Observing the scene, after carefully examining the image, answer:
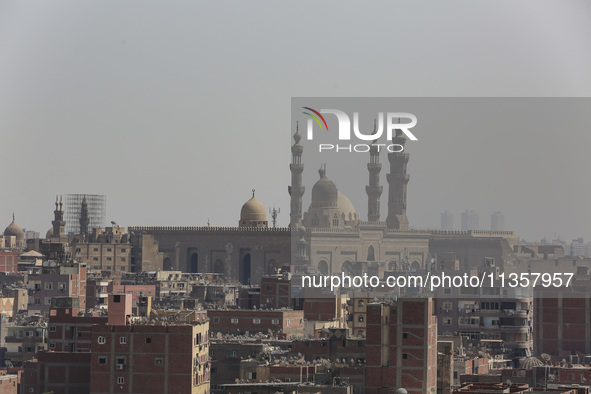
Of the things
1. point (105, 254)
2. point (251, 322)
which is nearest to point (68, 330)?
point (251, 322)

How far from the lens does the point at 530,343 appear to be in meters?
53.4

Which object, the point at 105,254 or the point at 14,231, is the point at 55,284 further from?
the point at 14,231

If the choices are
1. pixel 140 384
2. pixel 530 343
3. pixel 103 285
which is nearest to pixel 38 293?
pixel 103 285

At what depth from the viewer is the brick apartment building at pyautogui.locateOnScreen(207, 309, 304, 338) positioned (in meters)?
46.8

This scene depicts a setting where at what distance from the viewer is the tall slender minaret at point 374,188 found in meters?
100

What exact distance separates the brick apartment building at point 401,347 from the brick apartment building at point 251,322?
1010 centimetres

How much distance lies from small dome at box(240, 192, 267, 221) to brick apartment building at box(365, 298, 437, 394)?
60.0 meters

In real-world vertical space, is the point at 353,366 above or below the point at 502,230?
below

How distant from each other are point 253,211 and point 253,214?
24 centimetres

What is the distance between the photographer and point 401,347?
3606 cm

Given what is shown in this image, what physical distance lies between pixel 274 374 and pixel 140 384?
254 centimetres

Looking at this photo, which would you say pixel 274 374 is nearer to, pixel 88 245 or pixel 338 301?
pixel 338 301

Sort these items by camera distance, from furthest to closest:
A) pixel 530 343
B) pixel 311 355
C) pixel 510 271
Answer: pixel 510 271, pixel 530 343, pixel 311 355

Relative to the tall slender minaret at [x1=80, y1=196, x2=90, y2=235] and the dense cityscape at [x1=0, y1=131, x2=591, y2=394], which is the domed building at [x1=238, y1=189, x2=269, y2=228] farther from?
the tall slender minaret at [x1=80, y1=196, x2=90, y2=235]
